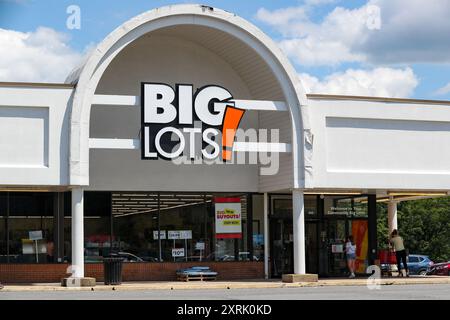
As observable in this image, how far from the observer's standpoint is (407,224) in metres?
86.3

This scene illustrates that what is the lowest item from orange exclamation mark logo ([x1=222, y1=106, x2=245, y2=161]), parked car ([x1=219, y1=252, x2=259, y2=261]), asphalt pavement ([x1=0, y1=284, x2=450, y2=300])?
asphalt pavement ([x1=0, y1=284, x2=450, y2=300])

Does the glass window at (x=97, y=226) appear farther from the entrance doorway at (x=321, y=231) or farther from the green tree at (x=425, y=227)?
the green tree at (x=425, y=227)

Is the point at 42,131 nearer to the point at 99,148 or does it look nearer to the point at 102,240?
the point at 99,148

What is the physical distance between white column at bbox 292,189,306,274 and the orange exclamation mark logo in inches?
102

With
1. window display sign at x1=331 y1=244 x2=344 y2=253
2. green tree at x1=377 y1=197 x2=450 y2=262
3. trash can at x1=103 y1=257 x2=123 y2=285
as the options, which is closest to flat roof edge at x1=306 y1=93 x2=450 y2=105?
window display sign at x1=331 y1=244 x2=344 y2=253

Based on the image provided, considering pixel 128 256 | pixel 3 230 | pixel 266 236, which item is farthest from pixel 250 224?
pixel 3 230

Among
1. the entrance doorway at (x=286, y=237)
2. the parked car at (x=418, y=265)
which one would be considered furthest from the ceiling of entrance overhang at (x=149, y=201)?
the parked car at (x=418, y=265)

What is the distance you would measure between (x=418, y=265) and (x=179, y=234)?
21376mm

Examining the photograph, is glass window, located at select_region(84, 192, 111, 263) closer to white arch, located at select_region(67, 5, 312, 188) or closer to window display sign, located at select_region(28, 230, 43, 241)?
window display sign, located at select_region(28, 230, 43, 241)

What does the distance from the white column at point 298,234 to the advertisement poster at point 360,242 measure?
4.56 metres

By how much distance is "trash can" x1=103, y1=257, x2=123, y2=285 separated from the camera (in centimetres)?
2820

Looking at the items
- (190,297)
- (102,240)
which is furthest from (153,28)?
(190,297)

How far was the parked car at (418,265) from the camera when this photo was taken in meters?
48.8

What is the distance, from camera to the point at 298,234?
30156 mm
